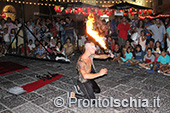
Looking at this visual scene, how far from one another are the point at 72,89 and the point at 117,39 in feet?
16.3

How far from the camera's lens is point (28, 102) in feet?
13.4

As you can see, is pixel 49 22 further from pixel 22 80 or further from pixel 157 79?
pixel 157 79

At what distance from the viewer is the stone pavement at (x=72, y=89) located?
371 cm

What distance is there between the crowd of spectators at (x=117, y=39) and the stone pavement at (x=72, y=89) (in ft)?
2.92

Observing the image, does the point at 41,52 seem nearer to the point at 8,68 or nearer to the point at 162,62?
the point at 8,68

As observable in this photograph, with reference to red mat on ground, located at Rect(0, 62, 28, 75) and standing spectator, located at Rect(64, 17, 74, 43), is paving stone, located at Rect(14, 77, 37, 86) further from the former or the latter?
standing spectator, located at Rect(64, 17, 74, 43)

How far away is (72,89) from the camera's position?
4844mm

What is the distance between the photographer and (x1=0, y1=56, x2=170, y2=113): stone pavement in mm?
3711

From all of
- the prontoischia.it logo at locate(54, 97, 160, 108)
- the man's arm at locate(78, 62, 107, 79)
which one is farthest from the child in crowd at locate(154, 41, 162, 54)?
the man's arm at locate(78, 62, 107, 79)

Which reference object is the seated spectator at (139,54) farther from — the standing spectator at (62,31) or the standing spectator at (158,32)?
the standing spectator at (62,31)

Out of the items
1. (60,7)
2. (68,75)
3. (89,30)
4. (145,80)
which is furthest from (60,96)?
(60,7)

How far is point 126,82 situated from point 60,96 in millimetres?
2161

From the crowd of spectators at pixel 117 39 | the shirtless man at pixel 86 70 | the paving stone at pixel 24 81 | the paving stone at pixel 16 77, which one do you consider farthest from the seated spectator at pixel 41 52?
the shirtless man at pixel 86 70

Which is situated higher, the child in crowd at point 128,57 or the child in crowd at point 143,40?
the child in crowd at point 143,40
